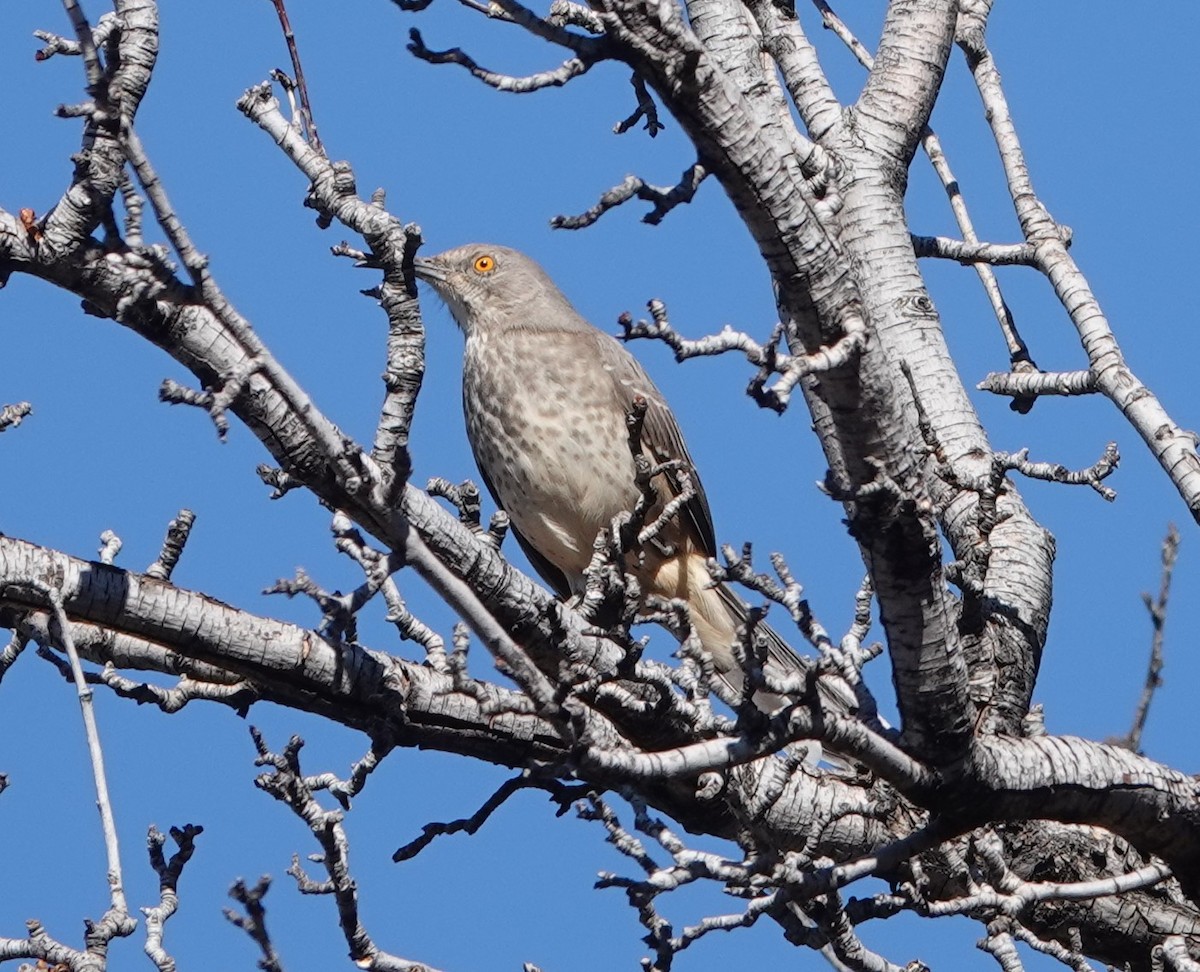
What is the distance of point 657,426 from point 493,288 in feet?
3.63

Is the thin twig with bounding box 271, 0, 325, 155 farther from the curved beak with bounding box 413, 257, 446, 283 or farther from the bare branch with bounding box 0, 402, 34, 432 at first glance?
the curved beak with bounding box 413, 257, 446, 283

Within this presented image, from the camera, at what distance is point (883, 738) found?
141 inches

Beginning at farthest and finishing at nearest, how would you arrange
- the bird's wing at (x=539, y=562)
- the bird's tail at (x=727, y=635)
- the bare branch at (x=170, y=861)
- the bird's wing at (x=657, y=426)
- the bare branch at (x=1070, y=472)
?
1. the bird's wing at (x=539, y=562)
2. the bird's wing at (x=657, y=426)
3. the bird's tail at (x=727, y=635)
4. the bare branch at (x=1070, y=472)
5. the bare branch at (x=170, y=861)

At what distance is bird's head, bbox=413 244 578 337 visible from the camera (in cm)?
755

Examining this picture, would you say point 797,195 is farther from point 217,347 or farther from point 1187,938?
point 1187,938

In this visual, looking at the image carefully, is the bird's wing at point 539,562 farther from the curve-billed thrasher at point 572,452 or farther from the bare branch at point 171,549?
the bare branch at point 171,549

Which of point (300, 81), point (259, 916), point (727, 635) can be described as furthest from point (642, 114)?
point (727, 635)

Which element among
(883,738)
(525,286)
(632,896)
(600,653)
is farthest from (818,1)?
(632,896)

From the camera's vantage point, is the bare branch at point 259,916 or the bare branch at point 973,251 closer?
the bare branch at point 259,916

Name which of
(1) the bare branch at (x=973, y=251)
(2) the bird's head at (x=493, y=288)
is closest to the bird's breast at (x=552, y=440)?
(2) the bird's head at (x=493, y=288)

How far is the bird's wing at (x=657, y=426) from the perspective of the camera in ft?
23.2

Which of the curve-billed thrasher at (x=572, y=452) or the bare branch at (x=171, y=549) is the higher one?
the curve-billed thrasher at (x=572, y=452)

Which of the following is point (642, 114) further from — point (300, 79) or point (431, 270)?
point (431, 270)

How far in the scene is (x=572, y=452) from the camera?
6828 mm
